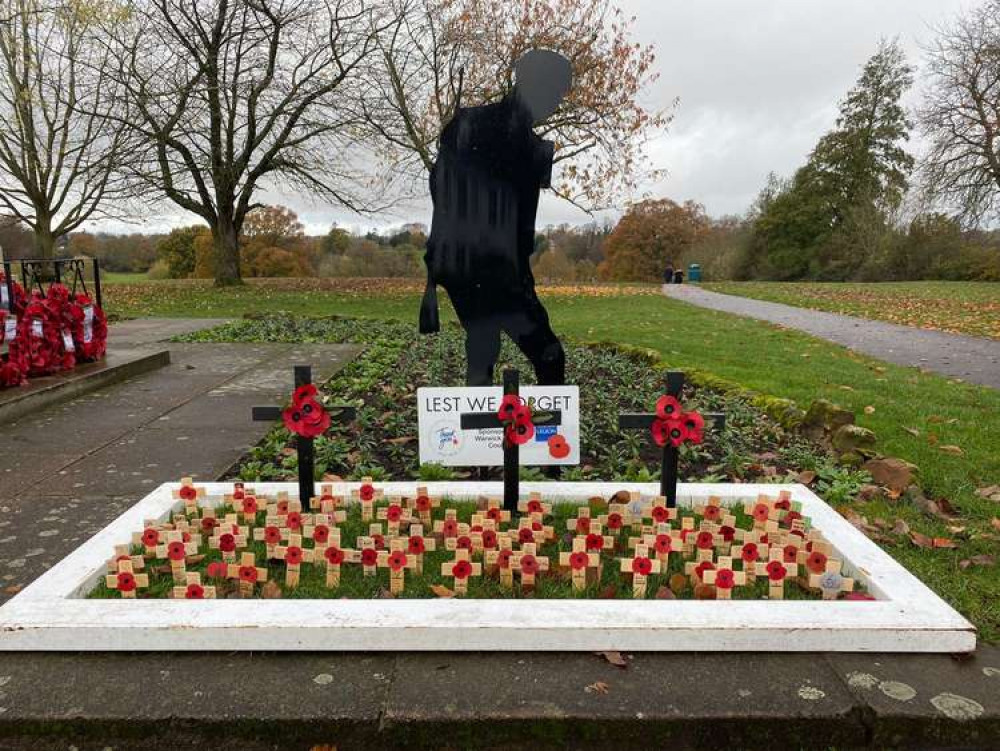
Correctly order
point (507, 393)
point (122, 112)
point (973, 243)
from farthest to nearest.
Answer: point (973, 243)
point (122, 112)
point (507, 393)

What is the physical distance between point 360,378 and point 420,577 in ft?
15.4

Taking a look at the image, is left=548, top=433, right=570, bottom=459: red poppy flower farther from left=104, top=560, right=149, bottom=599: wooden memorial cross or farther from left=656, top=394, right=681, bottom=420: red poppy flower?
left=104, top=560, right=149, bottom=599: wooden memorial cross

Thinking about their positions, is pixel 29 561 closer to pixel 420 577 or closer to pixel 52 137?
pixel 420 577

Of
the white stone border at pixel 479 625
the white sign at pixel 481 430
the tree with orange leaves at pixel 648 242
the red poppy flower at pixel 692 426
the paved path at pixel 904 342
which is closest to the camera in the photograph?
the white stone border at pixel 479 625

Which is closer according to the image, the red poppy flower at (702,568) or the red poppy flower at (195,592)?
the red poppy flower at (195,592)

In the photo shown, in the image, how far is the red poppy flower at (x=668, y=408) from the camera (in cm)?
317

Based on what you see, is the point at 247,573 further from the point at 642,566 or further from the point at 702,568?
the point at 702,568

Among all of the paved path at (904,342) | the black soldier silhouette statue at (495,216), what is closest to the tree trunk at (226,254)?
the paved path at (904,342)

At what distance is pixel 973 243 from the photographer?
113ft

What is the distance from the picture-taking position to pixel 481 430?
3.86 meters

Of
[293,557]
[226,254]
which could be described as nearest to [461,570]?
[293,557]

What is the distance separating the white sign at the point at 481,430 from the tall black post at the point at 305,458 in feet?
2.20

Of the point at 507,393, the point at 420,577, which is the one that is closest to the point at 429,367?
the point at 507,393

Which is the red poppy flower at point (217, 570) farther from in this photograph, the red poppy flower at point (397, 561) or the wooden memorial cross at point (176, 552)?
the red poppy flower at point (397, 561)
